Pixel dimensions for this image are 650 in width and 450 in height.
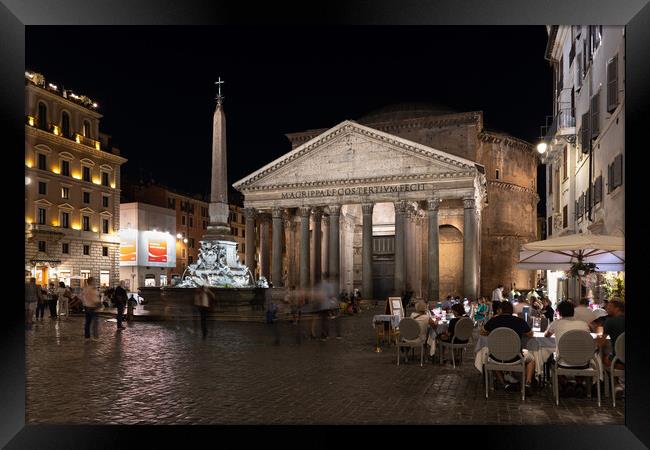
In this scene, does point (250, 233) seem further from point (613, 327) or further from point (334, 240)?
point (613, 327)

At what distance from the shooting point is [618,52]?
13.5 m

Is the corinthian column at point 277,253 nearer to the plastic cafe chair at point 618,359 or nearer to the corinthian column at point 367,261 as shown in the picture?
the corinthian column at point 367,261

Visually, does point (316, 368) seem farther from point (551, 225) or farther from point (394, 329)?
point (551, 225)

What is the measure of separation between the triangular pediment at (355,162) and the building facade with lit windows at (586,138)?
6.35 m

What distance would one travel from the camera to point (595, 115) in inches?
640

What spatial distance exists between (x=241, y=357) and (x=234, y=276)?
10.5 m

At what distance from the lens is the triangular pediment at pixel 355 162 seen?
108 feet

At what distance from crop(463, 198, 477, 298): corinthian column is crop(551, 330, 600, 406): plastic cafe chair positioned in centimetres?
2525

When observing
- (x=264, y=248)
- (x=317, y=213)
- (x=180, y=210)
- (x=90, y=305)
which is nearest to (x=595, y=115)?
(x=90, y=305)

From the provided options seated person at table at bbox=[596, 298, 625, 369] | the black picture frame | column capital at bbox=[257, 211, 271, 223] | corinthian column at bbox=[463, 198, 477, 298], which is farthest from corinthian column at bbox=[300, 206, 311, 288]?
the black picture frame

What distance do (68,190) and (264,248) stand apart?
14051 millimetres

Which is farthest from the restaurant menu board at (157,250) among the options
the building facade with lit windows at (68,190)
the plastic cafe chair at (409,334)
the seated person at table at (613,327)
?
the seated person at table at (613,327)

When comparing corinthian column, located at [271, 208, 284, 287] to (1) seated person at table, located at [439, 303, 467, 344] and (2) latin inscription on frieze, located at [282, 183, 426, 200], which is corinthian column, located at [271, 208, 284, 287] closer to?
(2) latin inscription on frieze, located at [282, 183, 426, 200]
